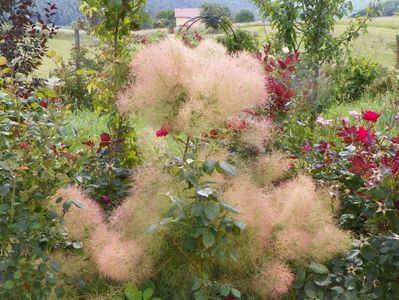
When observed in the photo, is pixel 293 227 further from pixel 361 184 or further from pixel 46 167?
pixel 46 167

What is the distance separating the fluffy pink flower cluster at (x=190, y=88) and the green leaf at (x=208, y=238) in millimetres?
355

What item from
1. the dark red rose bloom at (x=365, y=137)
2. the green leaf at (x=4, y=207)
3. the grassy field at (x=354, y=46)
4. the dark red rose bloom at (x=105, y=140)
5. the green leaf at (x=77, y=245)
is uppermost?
the dark red rose bloom at (x=365, y=137)

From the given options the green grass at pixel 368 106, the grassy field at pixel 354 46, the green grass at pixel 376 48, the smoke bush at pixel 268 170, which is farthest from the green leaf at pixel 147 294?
the grassy field at pixel 354 46

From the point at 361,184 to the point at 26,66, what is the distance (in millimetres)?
3941

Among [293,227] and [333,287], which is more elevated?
[293,227]

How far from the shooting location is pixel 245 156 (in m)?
2.35

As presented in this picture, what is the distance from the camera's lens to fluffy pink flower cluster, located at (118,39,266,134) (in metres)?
1.82

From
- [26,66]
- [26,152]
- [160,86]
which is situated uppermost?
[160,86]

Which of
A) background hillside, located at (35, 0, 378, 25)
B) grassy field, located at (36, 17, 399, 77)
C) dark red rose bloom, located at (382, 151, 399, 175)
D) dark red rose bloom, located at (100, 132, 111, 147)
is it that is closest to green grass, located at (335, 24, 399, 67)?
grassy field, located at (36, 17, 399, 77)

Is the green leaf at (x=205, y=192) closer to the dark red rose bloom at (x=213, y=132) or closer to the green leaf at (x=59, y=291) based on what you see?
the dark red rose bloom at (x=213, y=132)

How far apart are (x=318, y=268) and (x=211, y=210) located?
16.4 inches

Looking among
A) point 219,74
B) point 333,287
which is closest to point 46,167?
point 219,74

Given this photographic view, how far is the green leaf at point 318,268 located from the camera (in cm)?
179

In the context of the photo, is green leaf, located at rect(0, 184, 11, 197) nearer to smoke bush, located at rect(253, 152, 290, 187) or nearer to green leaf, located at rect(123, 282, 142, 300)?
green leaf, located at rect(123, 282, 142, 300)
